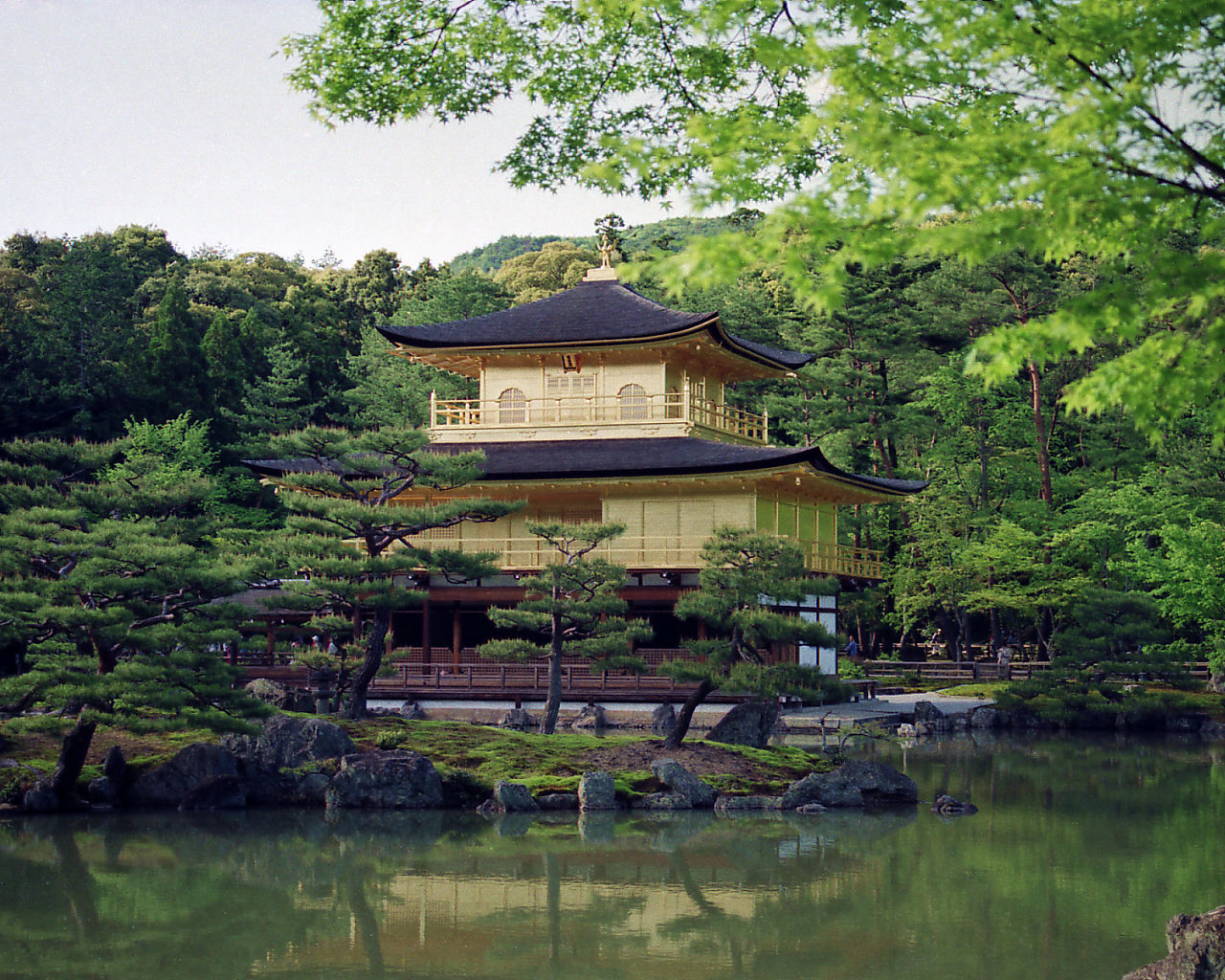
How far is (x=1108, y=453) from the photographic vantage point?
41.9 metres

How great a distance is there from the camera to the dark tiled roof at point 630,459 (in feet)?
92.4

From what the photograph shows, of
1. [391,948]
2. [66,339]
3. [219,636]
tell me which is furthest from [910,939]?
[66,339]

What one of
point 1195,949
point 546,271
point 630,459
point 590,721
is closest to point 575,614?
point 590,721

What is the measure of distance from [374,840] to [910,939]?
716 centimetres

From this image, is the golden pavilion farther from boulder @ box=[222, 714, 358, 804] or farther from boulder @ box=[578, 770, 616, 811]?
boulder @ box=[222, 714, 358, 804]

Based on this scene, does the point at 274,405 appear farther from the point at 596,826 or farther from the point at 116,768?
the point at 596,826

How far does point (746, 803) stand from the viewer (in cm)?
1780

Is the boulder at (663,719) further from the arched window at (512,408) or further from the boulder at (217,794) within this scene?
the arched window at (512,408)

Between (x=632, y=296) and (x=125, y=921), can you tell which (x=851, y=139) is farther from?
(x=632, y=296)

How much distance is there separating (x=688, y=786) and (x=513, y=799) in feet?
7.98

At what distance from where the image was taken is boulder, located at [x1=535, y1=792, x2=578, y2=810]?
17828 mm

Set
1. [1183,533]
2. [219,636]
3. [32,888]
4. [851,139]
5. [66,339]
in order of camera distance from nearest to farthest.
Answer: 1. [851,139]
2. [32,888]
3. [219,636]
4. [1183,533]
5. [66,339]

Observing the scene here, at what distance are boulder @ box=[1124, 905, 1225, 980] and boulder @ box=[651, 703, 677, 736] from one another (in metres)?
17.2

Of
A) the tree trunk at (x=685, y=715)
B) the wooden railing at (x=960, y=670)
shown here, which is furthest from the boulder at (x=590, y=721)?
the wooden railing at (x=960, y=670)
